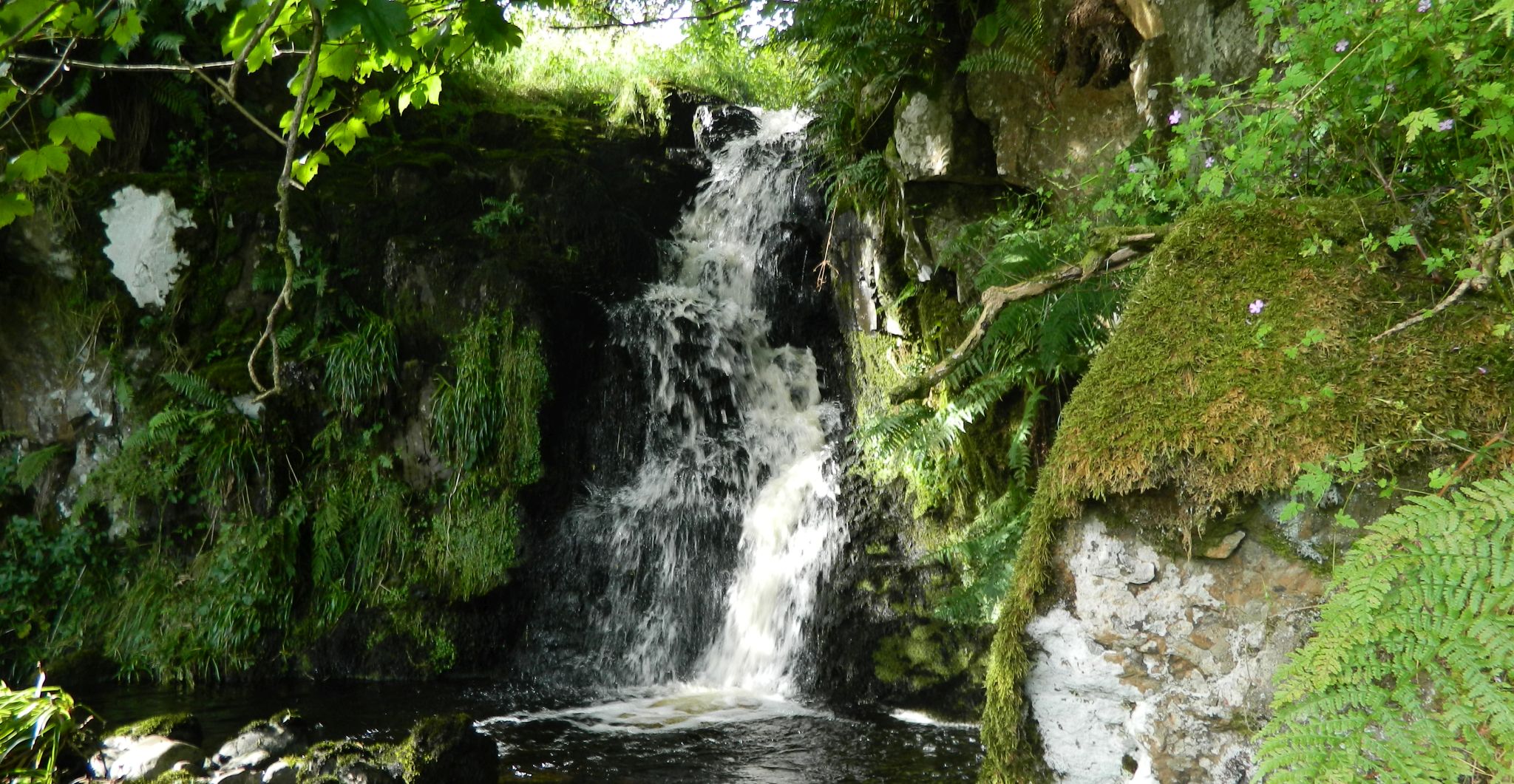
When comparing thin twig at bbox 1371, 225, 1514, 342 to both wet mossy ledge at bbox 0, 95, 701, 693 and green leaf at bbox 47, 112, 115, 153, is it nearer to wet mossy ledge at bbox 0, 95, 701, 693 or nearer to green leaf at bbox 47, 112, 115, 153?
green leaf at bbox 47, 112, 115, 153

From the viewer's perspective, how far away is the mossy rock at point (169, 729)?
507 centimetres

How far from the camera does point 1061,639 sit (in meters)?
2.22

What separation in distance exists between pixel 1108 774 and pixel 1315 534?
744 millimetres

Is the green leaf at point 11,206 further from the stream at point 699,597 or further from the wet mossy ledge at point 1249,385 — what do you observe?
the stream at point 699,597

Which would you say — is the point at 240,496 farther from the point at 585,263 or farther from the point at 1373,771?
the point at 1373,771

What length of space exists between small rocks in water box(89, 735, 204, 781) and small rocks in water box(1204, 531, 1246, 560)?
4971 mm

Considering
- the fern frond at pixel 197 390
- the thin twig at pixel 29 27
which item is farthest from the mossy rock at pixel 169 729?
the thin twig at pixel 29 27

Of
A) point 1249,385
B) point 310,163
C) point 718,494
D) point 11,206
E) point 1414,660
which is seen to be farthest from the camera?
point 718,494

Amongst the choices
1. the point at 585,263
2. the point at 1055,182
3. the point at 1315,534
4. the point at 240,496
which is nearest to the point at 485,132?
the point at 585,263

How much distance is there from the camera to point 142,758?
4.73m

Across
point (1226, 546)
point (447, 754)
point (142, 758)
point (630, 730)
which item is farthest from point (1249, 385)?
point (142, 758)

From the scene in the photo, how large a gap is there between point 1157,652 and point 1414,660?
1.93ft

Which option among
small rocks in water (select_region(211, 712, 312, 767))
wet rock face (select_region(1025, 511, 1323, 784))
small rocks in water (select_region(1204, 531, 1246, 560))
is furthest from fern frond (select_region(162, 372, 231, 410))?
small rocks in water (select_region(1204, 531, 1246, 560))

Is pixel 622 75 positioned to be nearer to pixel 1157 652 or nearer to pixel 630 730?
pixel 630 730
